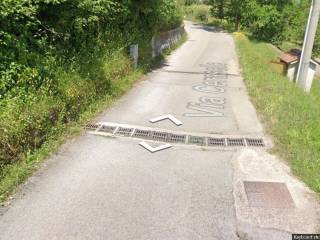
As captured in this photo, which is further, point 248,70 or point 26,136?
point 248,70

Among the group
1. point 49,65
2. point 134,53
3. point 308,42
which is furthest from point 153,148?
point 308,42

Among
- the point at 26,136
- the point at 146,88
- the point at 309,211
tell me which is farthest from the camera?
the point at 146,88

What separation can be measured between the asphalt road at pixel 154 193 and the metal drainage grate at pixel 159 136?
13.8 inches

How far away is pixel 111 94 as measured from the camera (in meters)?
8.45

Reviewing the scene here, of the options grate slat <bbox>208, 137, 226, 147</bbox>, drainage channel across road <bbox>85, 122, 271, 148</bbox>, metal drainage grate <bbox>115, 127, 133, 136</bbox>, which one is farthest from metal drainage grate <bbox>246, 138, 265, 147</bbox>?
metal drainage grate <bbox>115, 127, 133, 136</bbox>

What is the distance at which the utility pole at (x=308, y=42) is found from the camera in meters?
11.0

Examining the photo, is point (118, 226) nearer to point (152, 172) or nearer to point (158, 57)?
point (152, 172)

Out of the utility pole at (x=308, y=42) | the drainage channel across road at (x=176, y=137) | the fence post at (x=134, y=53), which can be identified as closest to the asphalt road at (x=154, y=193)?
the drainage channel across road at (x=176, y=137)

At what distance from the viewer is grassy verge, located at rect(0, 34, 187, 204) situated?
14.8 feet

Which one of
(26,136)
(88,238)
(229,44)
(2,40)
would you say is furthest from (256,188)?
(229,44)

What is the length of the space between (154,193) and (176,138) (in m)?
2.02

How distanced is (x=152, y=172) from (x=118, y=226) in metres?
1.37

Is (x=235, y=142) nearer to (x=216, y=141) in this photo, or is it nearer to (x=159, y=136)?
(x=216, y=141)

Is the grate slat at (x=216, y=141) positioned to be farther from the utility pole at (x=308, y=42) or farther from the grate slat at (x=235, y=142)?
the utility pole at (x=308, y=42)
